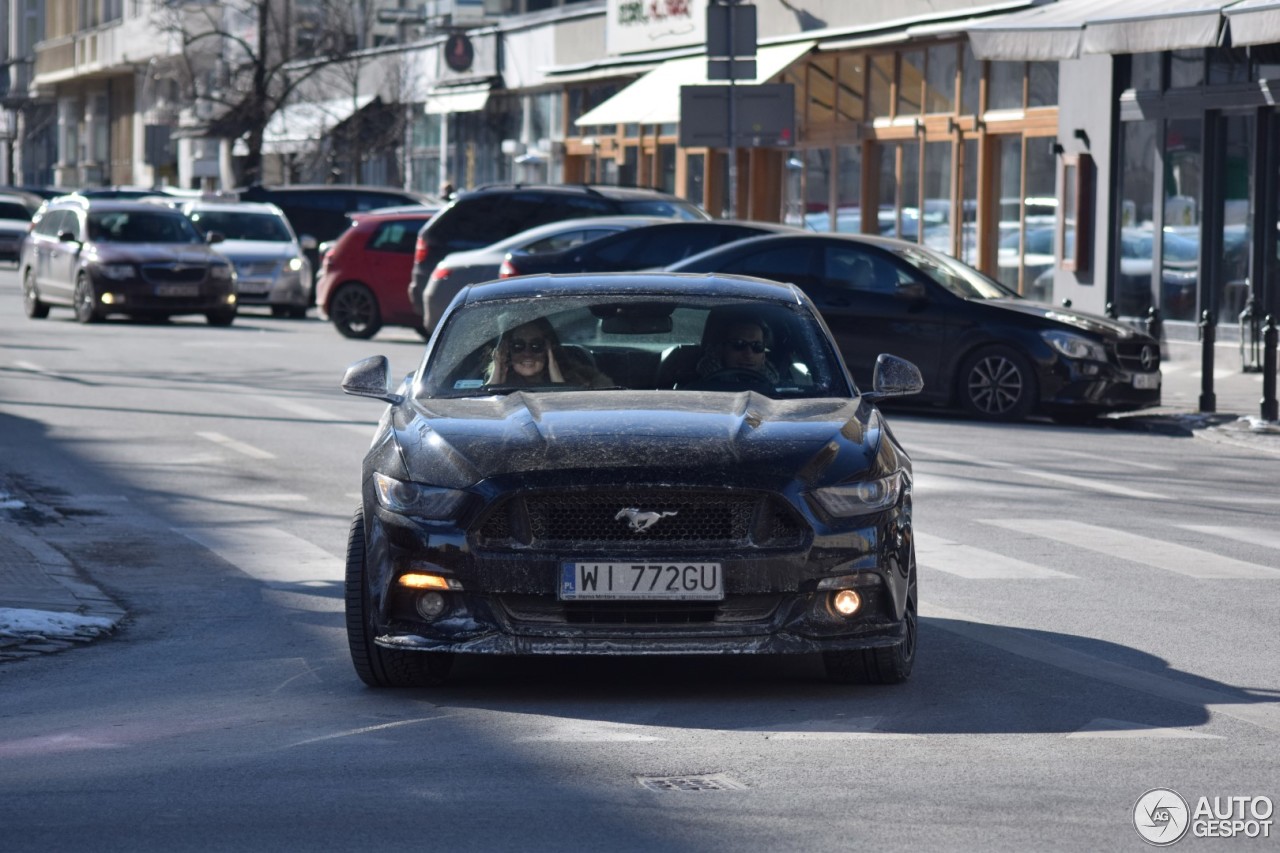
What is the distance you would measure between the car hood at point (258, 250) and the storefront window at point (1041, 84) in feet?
35.6

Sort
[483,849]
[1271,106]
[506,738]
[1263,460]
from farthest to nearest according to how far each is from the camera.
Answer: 1. [1271,106]
2. [1263,460]
3. [506,738]
4. [483,849]

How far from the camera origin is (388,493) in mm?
7664

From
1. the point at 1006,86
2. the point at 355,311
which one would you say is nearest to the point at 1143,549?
the point at 355,311

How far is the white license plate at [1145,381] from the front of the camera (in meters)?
19.3

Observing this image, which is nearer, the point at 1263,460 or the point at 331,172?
the point at 1263,460

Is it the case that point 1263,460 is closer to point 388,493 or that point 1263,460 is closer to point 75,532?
point 75,532

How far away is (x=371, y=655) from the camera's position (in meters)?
7.77

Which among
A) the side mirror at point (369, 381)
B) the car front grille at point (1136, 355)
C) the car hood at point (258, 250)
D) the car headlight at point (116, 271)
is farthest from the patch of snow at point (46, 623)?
the car hood at point (258, 250)

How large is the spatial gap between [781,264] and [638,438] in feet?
42.1

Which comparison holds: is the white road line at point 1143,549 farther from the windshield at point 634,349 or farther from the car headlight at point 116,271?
the car headlight at point 116,271

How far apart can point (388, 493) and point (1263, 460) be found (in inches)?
421

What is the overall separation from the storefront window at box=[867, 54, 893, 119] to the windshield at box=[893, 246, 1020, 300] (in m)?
15.0

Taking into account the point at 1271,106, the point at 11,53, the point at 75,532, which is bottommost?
the point at 75,532

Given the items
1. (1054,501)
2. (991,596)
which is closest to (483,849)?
(991,596)
